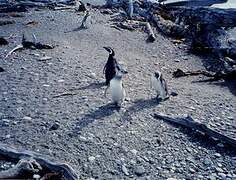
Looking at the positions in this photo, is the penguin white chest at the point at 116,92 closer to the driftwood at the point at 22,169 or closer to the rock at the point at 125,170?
the rock at the point at 125,170

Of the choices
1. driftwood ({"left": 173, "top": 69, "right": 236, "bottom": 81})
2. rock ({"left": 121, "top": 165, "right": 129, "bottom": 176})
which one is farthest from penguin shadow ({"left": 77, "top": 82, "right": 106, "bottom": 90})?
rock ({"left": 121, "top": 165, "right": 129, "bottom": 176})

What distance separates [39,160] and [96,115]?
189 centimetres

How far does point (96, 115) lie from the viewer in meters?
6.30

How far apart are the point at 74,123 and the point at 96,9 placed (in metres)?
15.3


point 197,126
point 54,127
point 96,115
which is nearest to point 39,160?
point 54,127

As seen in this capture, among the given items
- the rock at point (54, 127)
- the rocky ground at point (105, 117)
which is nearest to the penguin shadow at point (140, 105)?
the rocky ground at point (105, 117)

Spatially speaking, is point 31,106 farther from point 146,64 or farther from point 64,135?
point 146,64

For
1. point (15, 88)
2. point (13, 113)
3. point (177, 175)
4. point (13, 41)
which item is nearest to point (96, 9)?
point (13, 41)

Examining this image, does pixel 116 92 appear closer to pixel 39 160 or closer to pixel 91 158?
pixel 91 158

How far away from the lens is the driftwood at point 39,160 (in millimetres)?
4426

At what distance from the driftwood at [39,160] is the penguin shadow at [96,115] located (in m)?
1.16

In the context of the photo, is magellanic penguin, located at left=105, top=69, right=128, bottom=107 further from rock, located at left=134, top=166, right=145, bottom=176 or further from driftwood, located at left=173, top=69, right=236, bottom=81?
driftwood, located at left=173, top=69, right=236, bottom=81

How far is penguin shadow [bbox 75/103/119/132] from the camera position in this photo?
5871 mm

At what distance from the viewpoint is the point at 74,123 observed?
5879mm
